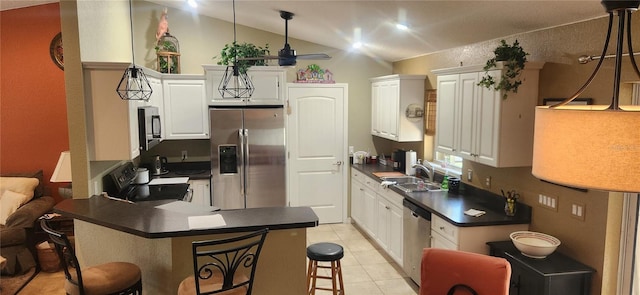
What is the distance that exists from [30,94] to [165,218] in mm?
3337

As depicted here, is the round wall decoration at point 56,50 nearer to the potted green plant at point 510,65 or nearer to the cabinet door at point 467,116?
the cabinet door at point 467,116

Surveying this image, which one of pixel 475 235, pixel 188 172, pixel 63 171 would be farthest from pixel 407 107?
pixel 63 171

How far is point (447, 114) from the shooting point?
14.1 ft

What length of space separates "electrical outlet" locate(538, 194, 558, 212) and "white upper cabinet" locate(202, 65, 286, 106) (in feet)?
10.9

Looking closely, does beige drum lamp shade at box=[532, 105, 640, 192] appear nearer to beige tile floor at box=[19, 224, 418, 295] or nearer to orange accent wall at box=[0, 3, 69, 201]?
beige tile floor at box=[19, 224, 418, 295]

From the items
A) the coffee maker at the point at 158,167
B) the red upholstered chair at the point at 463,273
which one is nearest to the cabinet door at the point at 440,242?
the red upholstered chair at the point at 463,273

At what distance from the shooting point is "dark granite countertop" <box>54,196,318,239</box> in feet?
9.12

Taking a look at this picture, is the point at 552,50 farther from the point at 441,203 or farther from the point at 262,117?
the point at 262,117

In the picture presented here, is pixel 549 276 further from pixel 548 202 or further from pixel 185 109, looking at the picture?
pixel 185 109

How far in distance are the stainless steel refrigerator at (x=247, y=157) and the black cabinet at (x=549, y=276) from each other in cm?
325

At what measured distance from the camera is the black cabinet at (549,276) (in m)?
2.84

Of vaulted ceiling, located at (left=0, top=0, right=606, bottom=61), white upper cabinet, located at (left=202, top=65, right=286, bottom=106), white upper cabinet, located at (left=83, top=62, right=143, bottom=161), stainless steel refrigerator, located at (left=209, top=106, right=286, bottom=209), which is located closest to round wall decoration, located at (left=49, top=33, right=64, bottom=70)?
vaulted ceiling, located at (left=0, top=0, right=606, bottom=61)

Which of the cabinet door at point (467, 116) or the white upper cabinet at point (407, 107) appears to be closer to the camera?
the cabinet door at point (467, 116)

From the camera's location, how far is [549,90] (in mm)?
3387
